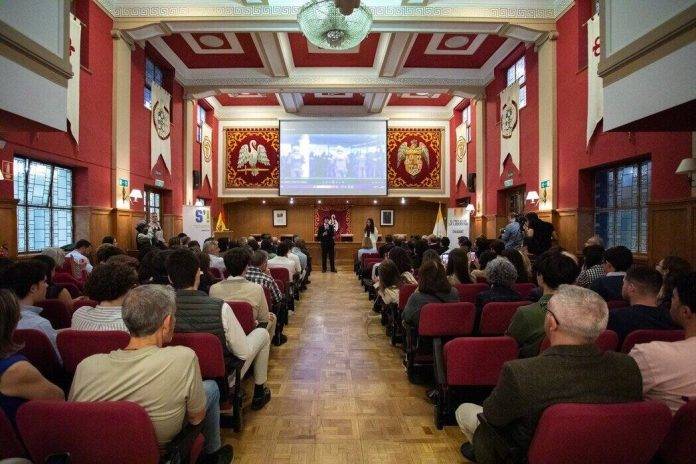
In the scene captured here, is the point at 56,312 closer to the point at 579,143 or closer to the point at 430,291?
the point at 430,291

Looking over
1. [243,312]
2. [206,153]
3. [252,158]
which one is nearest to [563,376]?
[243,312]

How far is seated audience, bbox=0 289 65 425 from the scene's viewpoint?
1561 mm

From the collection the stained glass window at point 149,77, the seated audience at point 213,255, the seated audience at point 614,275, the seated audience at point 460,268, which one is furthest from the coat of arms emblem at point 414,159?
the seated audience at point 614,275

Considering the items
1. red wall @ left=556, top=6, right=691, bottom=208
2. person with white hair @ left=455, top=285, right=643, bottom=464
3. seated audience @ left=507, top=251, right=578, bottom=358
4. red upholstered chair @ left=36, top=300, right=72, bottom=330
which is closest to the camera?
person with white hair @ left=455, top=285, right=643, bottom=464

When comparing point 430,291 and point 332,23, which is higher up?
point 332,23

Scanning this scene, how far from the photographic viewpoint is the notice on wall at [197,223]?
35.9 ft

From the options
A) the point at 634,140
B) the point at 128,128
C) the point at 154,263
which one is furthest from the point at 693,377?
the point at 128,128

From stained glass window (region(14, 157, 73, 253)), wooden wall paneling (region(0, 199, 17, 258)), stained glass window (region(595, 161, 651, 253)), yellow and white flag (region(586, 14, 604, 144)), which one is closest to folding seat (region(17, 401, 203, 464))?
wooden wall paneling (region(0, 199, 17, 258))

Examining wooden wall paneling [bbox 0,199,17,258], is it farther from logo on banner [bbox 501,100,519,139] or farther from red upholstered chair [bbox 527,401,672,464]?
logo on banner [bbox 501,100,519,139]

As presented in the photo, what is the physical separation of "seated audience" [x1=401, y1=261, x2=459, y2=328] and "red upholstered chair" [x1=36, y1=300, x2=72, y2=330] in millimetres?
2487

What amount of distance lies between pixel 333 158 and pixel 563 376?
47.3ft

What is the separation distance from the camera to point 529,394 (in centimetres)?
151

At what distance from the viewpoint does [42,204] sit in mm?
7047

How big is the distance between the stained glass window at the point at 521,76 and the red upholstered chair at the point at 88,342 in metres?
9.70
